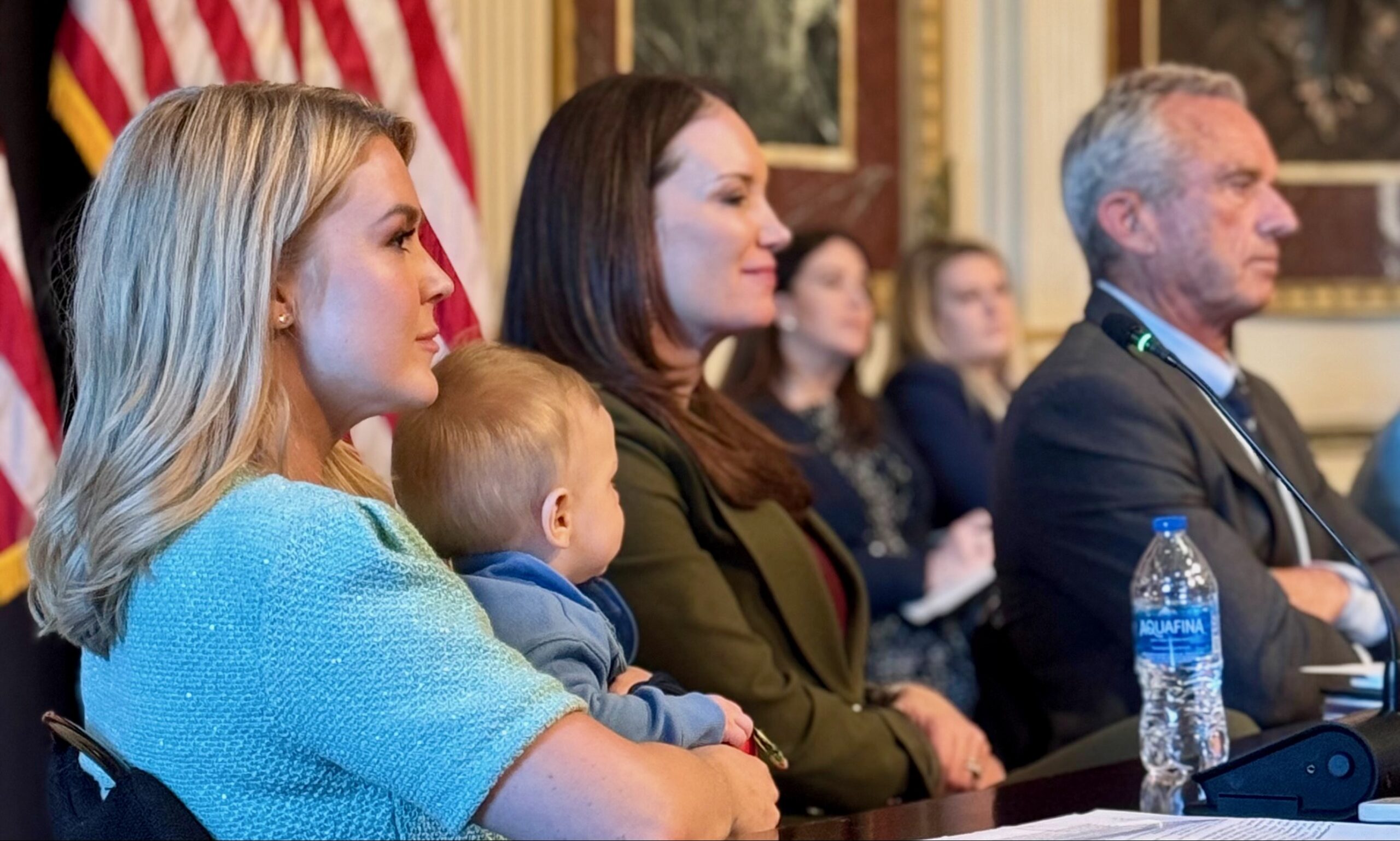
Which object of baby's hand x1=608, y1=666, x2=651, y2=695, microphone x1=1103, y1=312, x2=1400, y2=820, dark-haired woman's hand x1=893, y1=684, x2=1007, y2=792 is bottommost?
dark-haired woman's hand x1=893, y1=684, x2=1007, y2=792

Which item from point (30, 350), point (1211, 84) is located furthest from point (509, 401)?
point (1211, 84)

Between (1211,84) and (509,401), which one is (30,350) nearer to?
(509,401)

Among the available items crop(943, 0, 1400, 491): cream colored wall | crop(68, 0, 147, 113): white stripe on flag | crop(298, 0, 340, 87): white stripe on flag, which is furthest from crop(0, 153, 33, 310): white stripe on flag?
crop(943, 0, 1400, 491): cream colored wall

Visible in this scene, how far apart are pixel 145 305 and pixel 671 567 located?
3.19 ft

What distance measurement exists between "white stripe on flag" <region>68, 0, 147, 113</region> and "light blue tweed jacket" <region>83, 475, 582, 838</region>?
1.98 m

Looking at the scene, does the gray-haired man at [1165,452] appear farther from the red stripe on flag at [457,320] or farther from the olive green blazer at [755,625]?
the red stripe on flag at [457,320]

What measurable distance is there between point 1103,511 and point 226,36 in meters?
1.85

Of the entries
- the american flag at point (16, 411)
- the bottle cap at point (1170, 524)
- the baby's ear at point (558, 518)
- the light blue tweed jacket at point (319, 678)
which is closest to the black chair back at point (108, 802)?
the light blue tweed jacket at point (319, 678)

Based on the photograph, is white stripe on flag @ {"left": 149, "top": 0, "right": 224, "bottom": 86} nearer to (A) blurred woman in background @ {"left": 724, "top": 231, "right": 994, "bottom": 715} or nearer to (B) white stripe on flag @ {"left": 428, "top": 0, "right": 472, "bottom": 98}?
(B) white stripe on flag @ {"left": 428, "top": 0, "right": 472, "bottom": 98}

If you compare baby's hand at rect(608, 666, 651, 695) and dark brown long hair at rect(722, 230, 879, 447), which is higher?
baby's hand at rect(608, 666, 651, 695)

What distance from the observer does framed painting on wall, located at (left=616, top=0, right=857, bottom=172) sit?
525 cm

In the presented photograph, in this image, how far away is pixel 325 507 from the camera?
4.87ft

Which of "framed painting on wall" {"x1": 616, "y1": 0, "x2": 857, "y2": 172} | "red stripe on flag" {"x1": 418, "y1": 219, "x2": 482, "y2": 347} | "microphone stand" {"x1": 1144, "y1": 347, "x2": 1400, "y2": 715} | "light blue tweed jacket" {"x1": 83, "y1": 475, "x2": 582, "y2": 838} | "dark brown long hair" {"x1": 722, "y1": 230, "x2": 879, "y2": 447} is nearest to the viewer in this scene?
"light blue tweed jacket" {"x1": 83, "y1": 475, "x2": 582, "y2": 838}

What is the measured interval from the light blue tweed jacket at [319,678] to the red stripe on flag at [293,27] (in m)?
2.22
